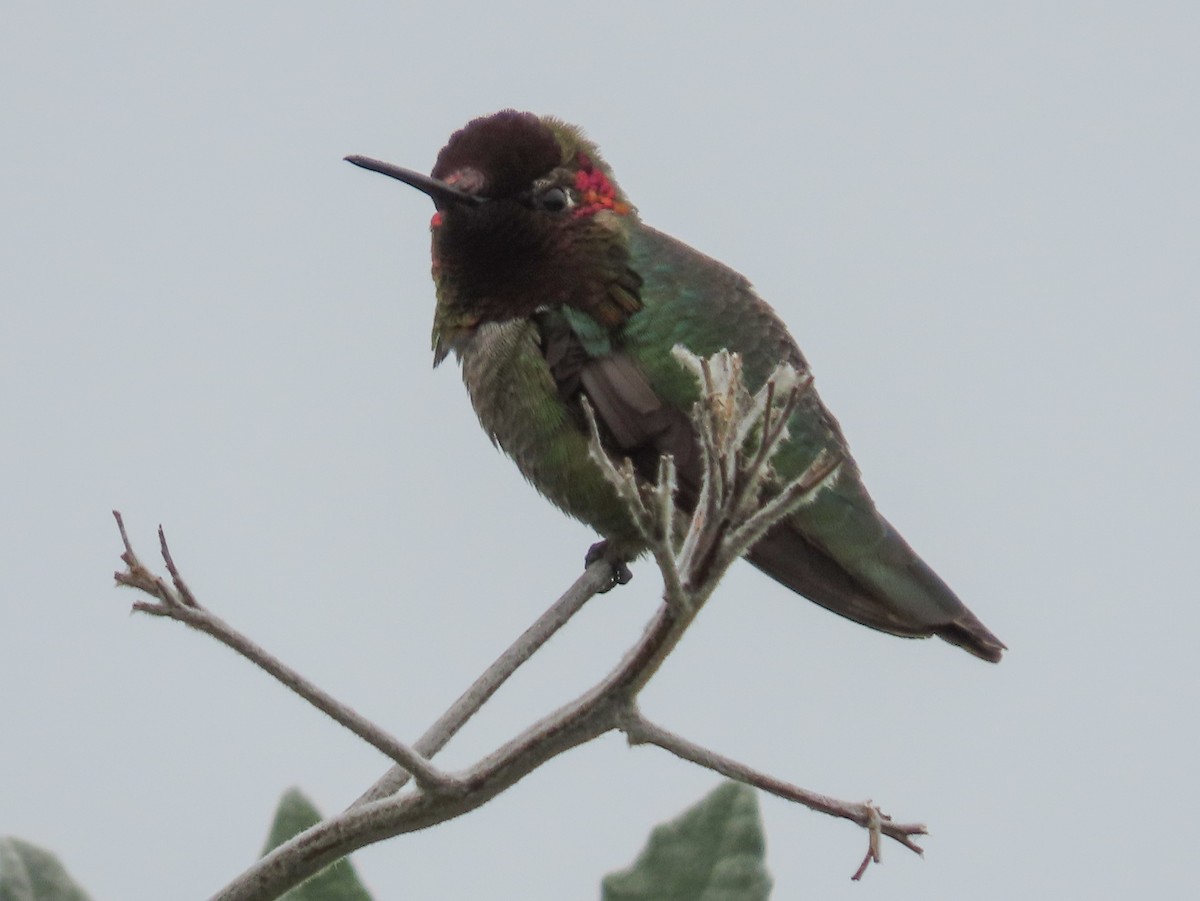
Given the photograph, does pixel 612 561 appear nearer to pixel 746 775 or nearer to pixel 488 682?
pixel 488 682

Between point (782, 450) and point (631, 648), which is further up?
point (782, 450)

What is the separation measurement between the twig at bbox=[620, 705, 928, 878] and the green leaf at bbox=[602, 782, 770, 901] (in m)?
0.03

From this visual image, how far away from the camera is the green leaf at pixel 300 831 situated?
74.0 inches

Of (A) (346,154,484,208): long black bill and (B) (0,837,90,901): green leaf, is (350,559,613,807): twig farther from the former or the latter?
(A) (346,154,484,208): long black bill

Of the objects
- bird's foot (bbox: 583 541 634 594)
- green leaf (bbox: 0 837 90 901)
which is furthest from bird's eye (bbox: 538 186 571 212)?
green leaf (bbox: 0 837 90 901)

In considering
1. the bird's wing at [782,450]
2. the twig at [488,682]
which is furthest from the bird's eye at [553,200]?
the twig at [488,682]

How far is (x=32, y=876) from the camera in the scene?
1.77 m

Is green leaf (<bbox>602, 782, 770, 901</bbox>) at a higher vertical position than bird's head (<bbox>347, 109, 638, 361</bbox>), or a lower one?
lower

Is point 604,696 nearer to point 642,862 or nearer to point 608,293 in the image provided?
point 642,862

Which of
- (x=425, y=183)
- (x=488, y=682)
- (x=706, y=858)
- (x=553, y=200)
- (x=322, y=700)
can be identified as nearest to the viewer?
(x=322, y=700)

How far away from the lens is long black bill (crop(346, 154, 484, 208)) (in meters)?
4.19

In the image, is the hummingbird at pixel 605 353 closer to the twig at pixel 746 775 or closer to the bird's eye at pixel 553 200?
the bird's eye at pixel 553 200

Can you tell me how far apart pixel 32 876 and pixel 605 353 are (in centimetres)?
339

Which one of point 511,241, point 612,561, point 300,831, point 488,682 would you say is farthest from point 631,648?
point 511,241
